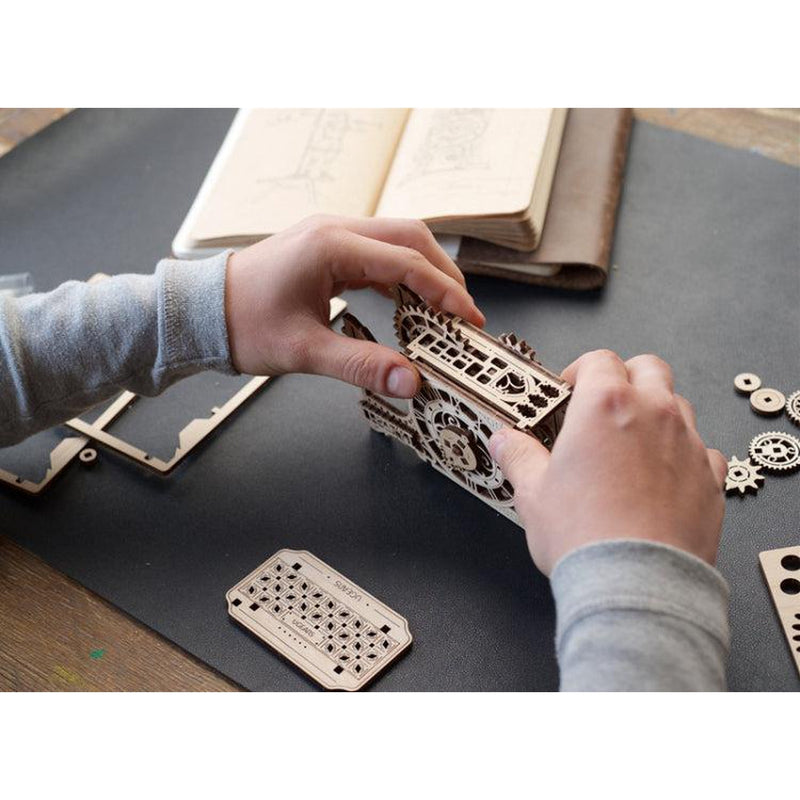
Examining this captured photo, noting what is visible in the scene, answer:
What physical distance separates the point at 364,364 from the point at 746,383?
393 mm

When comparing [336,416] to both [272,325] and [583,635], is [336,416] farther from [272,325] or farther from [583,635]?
[583,635]

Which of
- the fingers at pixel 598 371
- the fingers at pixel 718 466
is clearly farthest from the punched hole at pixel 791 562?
the fingers at pixel 598 371

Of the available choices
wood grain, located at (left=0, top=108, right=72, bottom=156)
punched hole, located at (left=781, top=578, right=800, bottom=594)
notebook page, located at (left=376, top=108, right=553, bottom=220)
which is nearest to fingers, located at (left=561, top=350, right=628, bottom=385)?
punched hole, located at (left=781, top=578, right=800, bottom=594)

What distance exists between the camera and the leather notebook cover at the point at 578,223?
1156mm

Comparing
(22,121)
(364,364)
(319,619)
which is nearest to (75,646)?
(319,619)

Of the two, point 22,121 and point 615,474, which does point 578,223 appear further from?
point 22,121

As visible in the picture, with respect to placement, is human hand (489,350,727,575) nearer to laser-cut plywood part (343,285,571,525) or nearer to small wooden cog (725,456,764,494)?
laser-cut plywood part (343,285,571,525)

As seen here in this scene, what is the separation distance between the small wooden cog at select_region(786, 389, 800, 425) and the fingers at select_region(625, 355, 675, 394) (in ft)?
0.72

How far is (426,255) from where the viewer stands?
98 cm

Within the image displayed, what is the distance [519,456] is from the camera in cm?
80

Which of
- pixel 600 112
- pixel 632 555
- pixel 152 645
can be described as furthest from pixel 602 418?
pixel 600 112

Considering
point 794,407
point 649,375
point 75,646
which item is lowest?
point 75,646

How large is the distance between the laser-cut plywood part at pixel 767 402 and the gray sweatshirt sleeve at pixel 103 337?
50cm

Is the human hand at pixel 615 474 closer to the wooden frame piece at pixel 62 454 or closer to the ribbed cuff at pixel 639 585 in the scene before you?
the ribbed cuff at pixel 639 585
